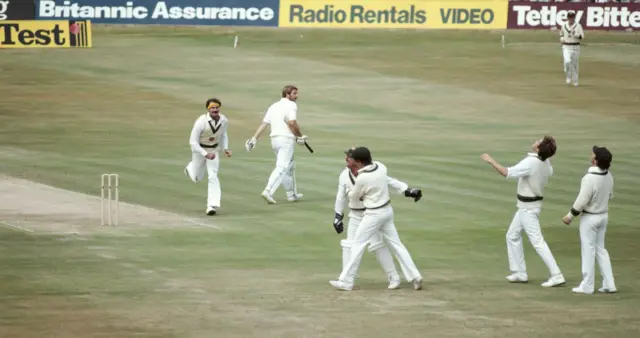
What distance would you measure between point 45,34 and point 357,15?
12.8 meters

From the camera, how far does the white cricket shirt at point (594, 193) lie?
1741 centimetres

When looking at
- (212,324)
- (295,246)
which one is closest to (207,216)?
(295,246)

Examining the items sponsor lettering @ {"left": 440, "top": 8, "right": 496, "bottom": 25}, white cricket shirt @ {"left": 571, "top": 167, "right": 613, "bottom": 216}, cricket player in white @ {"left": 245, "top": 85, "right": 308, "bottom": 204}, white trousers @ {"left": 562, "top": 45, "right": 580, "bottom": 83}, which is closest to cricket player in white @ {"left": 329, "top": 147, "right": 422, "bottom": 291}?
white cricket shirt @ {"left": 571, "top": 167, "right": 613, "bottom": 216}

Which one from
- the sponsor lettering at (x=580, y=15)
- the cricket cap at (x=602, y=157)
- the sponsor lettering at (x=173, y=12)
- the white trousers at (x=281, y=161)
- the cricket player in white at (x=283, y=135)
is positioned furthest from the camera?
the sponsor lettering at (x=580, y=15)

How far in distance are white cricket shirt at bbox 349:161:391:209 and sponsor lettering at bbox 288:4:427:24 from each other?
37568mm

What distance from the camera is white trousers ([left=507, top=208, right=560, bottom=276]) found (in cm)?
1794

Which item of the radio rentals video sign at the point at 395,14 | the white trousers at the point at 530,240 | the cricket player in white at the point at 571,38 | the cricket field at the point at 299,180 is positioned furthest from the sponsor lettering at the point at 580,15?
the white trousers at the point at 530,240

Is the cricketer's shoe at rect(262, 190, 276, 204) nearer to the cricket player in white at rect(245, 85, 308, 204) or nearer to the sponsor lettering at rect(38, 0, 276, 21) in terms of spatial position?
the cricket player in white at rect(245, 85, 308, 204)

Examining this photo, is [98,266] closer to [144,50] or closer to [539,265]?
[539,265]

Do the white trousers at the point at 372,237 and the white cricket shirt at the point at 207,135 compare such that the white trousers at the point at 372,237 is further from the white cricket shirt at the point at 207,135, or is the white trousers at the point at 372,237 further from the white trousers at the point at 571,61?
the white trousers at the point at 571,61

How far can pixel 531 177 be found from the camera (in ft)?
58.7

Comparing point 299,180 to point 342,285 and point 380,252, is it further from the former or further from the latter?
point 342,285

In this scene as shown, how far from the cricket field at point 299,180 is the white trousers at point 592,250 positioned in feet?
0.69

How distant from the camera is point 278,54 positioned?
48656 mm
